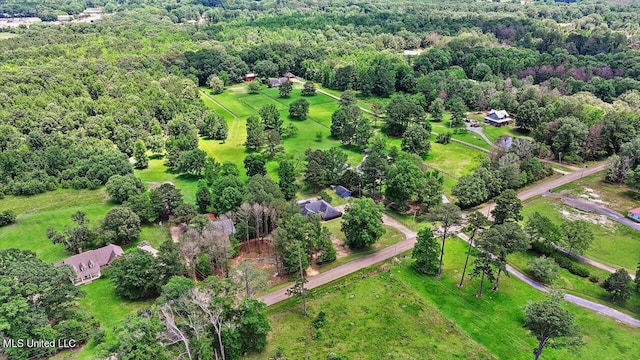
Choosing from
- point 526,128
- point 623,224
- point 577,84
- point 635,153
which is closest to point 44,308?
point 623,224

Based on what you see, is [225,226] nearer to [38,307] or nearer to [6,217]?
[38,307]

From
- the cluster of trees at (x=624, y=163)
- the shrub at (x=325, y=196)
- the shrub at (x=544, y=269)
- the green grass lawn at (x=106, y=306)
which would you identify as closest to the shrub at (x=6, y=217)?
the green grass lawn at (x=106, y=306)

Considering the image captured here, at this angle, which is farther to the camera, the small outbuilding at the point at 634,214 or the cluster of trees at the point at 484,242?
the small outbuilding at the point at 634,214

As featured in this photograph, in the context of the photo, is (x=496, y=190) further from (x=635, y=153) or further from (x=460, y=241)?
(x=635, y=153)

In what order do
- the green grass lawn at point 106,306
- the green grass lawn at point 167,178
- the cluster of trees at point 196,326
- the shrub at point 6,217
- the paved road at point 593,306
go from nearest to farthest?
the cluster of trees at point 196,326
the green grass lawn at point 106,306
the paved road at point 593,306
the shrub at point 6,217
the green grass lawn at point 167,178

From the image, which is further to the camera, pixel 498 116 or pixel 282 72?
pixel 282 72

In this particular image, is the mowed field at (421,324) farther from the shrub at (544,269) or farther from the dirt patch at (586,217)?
the dirt patch at (586,217)

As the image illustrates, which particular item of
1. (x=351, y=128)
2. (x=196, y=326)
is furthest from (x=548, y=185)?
(x=196, y=326)
